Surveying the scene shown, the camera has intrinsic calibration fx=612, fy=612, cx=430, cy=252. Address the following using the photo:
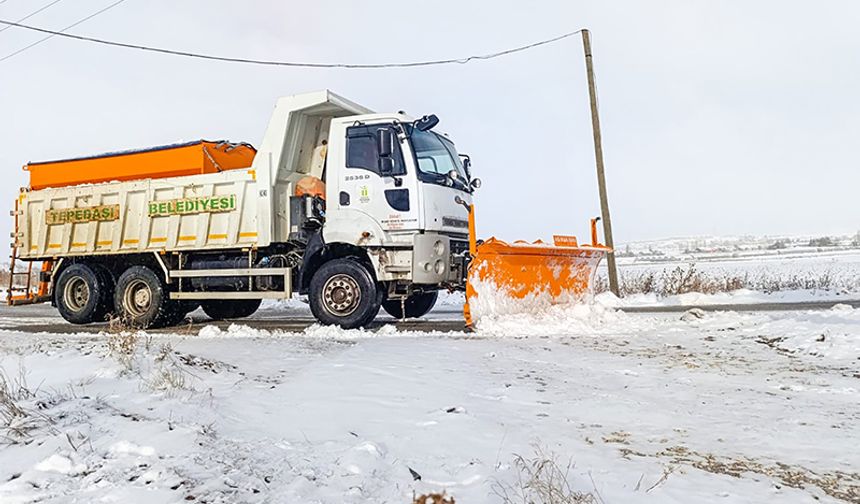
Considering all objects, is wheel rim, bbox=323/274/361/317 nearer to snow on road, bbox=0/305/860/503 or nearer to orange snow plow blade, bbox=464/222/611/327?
orange snow plow blade, bbox=464/222/611/327

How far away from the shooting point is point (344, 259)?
8.84 meters

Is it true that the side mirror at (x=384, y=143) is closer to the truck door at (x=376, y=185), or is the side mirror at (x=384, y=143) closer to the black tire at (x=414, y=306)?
the truck door at (x=376, y=185)

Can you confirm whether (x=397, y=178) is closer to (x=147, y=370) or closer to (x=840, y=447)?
(x=147, y=370)

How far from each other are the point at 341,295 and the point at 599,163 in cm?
883

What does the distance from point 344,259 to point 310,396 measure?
481 centimetres

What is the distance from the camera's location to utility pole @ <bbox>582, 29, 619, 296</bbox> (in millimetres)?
14820

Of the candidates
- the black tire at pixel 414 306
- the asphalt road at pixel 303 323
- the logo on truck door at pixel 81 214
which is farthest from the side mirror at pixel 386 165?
the logo on truck door at pixel 81 214

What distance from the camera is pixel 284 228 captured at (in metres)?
9.57

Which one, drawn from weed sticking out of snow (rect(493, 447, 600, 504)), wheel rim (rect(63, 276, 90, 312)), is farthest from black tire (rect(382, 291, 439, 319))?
weed sticking out of snow (rect(493, 447, 600, 504))

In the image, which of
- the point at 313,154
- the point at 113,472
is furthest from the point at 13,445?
the point at 313,154

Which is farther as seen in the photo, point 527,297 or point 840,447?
point 527,297

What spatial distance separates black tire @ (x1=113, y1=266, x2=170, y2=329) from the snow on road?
4448mm

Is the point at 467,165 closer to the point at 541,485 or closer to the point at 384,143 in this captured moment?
the point at 384,143

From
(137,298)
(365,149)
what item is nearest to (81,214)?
(137,298)
